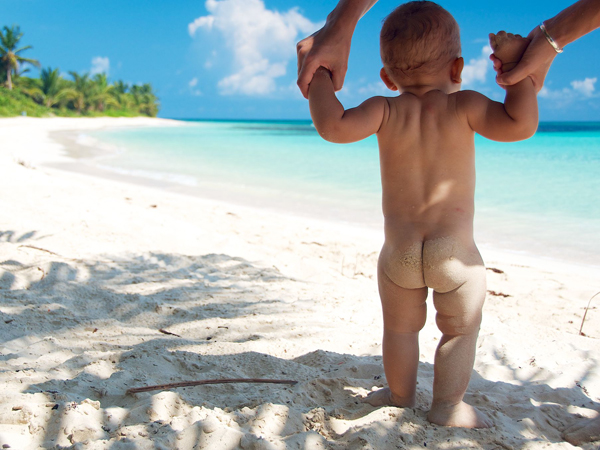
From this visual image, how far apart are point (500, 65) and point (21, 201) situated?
16.5ft

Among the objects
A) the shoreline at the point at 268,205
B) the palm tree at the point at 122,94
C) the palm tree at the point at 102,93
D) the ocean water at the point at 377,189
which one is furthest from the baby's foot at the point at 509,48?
the palm tree at the point at 122,94

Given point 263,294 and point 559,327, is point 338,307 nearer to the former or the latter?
point 263,294

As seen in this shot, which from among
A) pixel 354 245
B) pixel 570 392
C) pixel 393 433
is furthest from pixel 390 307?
pixel 354 245

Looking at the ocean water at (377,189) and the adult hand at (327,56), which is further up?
the adult hand at (327,56)

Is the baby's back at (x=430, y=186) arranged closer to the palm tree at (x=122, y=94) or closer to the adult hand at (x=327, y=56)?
the adult hand at (x=327, y=56)

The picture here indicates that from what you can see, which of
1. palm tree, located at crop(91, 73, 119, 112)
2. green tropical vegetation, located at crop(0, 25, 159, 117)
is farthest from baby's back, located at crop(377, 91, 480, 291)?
palm tree, located at crop(91, 73, 119, 112)

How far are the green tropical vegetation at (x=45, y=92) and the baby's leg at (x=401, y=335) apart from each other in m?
A: 37.7

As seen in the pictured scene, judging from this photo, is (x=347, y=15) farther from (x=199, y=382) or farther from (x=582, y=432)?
(x=582, y=432)

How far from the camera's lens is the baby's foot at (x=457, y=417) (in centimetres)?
159

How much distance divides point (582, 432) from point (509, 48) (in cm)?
129

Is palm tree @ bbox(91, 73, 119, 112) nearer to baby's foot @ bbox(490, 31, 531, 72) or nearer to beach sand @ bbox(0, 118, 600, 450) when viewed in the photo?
beach sand @ bbox(0, 118, 600, 450)

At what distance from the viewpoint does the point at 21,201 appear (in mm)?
5020

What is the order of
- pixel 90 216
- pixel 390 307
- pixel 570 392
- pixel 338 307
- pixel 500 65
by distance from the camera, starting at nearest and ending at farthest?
pixel 500 65 → pixel 390 307 → pixel 570 392 → pixel 338 307 → pixel 90 216

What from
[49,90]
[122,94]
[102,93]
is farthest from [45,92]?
[122,94]
